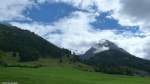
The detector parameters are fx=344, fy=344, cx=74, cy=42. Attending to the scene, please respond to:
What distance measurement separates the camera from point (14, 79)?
208ft

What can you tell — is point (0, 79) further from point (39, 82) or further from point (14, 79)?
point (39, 82)

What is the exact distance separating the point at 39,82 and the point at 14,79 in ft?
16.4

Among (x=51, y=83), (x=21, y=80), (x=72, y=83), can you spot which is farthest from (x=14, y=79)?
(x=72, y=83)

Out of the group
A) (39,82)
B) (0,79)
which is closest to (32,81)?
(39,82)

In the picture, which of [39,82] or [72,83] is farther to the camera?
[72,83]

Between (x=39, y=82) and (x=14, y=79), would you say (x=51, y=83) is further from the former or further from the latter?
(x=14, y=79)

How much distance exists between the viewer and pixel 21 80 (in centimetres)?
Answer: 6325

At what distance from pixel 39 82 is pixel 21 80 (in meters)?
3.63

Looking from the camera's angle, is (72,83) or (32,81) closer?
(32,81)

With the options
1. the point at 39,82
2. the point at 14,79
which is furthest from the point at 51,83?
the point at 14,79

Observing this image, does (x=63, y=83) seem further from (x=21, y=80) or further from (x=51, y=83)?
(x=21, y=80)

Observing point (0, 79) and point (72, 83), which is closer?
point (0, 79)

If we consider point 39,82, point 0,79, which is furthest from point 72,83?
point 0,79

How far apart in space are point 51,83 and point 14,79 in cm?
687
